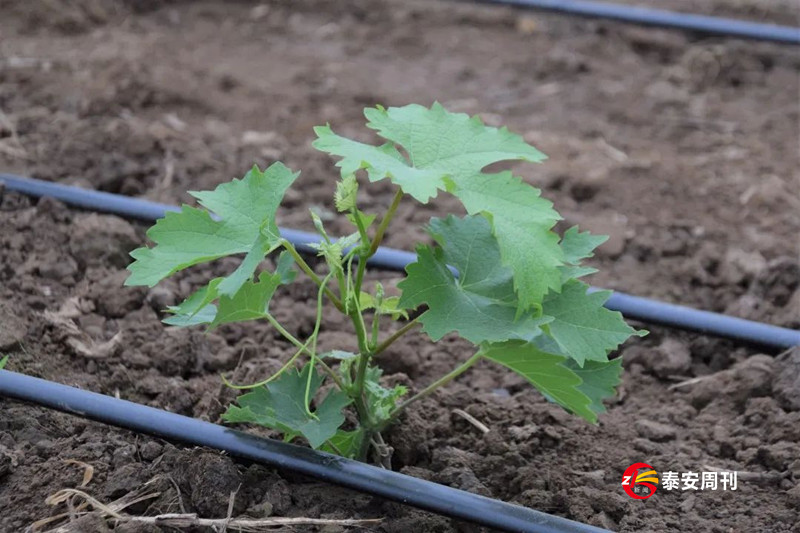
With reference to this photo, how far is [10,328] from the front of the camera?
2.09 meters

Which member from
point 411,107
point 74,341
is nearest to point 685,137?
point 411,107

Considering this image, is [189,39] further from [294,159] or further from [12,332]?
[12,332]

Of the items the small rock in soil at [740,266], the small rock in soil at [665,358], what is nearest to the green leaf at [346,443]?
the small rock in soil at [665,358]

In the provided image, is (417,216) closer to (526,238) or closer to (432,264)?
(432,264)

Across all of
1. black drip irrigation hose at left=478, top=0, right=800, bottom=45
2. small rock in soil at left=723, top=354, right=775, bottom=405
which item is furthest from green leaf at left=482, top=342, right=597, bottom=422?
black drip irrigation hose at left=478, top=0, right=800, bottom=45

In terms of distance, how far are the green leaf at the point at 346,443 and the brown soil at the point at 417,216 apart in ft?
0.26

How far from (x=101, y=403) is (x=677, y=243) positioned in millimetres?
1699

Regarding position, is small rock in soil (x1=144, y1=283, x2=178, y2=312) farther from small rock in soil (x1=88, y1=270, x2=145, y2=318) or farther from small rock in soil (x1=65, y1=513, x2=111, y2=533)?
small rock in soil (x1=65, y1=513, x2=111, y2=533)

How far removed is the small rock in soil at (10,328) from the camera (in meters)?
2.05

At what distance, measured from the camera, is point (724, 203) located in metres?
3.08

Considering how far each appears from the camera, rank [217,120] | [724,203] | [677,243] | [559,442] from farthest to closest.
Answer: [217,120], [724,203], [677,243], [559,442]

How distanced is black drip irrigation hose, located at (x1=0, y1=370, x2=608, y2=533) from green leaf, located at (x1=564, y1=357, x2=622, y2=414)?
0.77 feet

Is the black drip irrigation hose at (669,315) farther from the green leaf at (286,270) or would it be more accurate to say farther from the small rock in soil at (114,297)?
the green leaf at (286,270)

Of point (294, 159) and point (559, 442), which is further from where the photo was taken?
point (294, 159)
